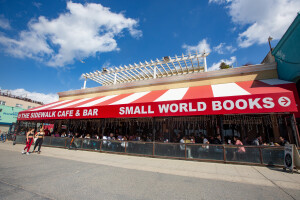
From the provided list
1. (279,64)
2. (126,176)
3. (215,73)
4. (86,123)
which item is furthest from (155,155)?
(86,123)

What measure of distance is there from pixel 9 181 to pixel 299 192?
6916mm

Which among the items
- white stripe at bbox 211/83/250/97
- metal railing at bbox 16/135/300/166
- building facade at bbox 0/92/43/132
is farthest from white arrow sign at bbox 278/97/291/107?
building facade at bbox 0/92/43/132

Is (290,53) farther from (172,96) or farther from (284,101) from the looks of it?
(172,96)

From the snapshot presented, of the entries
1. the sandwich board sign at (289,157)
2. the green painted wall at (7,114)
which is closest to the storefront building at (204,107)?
the sandwich board sign at (289,157)

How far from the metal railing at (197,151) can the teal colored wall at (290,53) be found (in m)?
3.68

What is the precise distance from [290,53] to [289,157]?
4.62 metres

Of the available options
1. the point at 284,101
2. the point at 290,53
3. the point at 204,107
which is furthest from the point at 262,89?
the point at 204,107

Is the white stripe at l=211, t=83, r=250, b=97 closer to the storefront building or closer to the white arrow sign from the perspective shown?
the storefront building

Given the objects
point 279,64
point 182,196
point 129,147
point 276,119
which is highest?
point 279,64

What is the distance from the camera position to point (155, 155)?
709cm

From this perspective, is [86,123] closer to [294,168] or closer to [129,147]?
[129,147]

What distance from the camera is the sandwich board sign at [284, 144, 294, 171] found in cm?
466

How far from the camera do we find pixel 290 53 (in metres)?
6.38

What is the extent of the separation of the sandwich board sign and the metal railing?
0.21 meters
